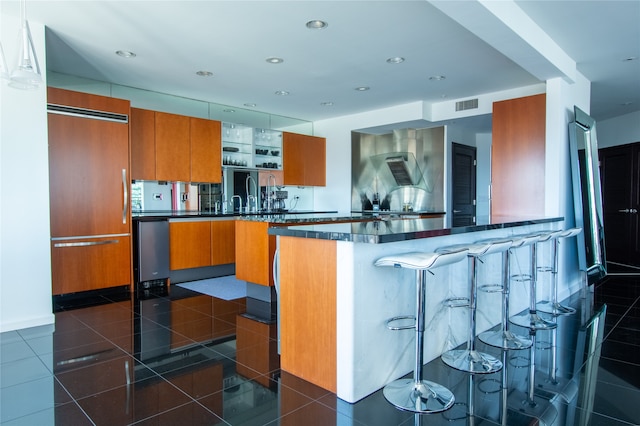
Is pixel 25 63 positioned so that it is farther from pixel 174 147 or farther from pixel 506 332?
Result: pixel 506 332

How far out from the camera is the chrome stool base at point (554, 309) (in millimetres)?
3986

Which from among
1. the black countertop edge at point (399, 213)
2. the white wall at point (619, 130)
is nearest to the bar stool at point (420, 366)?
the black countertop edge at point (399, 213)

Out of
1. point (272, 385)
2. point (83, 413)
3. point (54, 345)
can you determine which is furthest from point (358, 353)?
point (54, 345)

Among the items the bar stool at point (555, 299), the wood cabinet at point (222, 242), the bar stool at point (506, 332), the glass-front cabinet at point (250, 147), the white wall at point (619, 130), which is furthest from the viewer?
the white wall at point (619, 130)

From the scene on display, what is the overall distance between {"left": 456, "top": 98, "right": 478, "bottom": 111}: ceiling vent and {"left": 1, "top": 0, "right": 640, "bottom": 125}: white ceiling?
19 centimetres

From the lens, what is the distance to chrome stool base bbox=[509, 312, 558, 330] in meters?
3.48

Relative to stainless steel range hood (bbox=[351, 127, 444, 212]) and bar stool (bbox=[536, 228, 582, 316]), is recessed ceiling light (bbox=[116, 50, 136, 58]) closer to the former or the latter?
stainless steel range hood (bbox=[351, 127, 444, 212])

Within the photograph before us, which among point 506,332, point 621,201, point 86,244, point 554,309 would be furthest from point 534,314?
point 621,201

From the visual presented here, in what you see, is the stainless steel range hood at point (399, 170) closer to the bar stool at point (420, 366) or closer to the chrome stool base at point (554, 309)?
the chrome stool base at point (554, 309)

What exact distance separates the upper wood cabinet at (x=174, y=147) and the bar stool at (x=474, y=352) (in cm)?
426

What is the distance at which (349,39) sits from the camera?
3840 millimetres

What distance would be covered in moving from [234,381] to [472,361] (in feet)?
5.07

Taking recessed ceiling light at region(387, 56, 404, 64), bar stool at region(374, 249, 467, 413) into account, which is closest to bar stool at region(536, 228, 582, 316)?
bar stool at region(374, 249, 467, 413)

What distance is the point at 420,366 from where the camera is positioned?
2.22 metres
